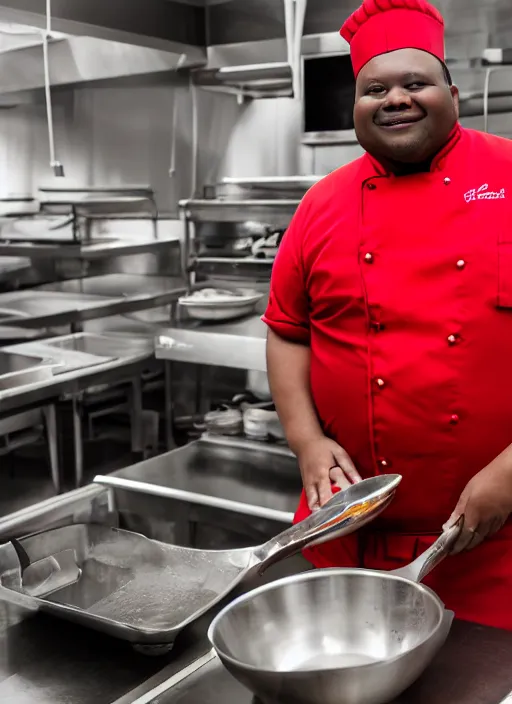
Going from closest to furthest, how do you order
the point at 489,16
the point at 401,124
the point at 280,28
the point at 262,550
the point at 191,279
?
the point at 262,550
the point at 401,124
the point at 489,16
the point at 280,28
the point at 191,279

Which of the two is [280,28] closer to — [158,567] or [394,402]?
[394,402]

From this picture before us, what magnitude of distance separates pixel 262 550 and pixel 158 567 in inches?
12.8

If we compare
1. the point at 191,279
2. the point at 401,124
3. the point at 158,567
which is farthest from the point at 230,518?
the point at 401,124

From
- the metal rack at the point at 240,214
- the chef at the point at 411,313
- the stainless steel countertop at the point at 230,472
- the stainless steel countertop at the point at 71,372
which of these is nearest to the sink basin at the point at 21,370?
the stainless steel countertop at the point at 71,372

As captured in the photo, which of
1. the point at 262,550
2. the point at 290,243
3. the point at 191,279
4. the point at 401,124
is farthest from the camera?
the point at 191,279

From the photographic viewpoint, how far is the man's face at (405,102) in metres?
1.27

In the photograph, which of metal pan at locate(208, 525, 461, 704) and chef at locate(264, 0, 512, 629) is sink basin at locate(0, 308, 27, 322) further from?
metal pan at locate(208, 525, 461, 704)

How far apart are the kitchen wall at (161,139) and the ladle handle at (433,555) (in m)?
1.68

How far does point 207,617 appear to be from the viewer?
118 centimetres

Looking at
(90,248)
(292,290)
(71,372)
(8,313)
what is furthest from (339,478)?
(90,248)

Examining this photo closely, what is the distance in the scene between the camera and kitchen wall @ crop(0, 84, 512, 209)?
247 centimetres

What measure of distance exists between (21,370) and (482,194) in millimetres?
1566

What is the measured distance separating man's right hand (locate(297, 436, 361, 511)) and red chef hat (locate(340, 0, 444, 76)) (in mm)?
608

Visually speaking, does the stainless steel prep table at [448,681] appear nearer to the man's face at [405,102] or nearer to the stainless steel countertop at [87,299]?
the man's face at [405,102]
